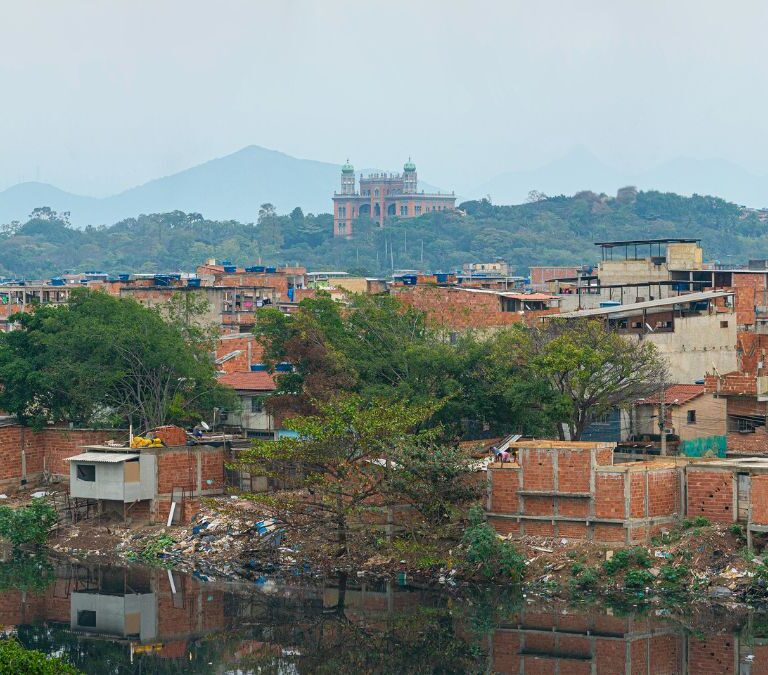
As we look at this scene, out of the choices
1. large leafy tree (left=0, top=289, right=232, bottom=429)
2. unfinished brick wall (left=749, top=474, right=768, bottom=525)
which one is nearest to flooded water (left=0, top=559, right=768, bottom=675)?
unfinished brick wall (left=749, top=474, right=768, bottom=525)

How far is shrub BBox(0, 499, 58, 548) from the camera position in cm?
3228

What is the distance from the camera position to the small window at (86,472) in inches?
1293

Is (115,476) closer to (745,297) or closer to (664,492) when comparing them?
(664,492)

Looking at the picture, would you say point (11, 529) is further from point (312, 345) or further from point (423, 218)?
point (423, 218)

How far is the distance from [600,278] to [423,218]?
12287cm

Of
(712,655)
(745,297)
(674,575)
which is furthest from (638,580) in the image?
(745,297)

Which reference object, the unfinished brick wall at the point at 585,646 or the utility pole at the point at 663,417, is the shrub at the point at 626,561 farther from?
the utility pole at the point at 663,417

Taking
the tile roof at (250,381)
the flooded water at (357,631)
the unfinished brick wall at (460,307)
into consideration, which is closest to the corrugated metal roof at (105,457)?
the flooded water at (357,631)

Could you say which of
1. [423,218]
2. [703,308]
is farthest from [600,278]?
[423,218]

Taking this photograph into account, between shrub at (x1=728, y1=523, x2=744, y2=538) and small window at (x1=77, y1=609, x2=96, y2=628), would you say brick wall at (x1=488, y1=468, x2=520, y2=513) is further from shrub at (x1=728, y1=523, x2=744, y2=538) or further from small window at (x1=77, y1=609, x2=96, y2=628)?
small window at (x1=77, y1=609, x2=96, y2=628)

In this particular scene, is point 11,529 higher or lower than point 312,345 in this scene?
lower

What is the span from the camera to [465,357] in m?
33.5

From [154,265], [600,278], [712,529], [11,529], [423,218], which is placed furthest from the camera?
[423,218]

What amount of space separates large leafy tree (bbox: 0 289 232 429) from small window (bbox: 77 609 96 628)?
7723mm
